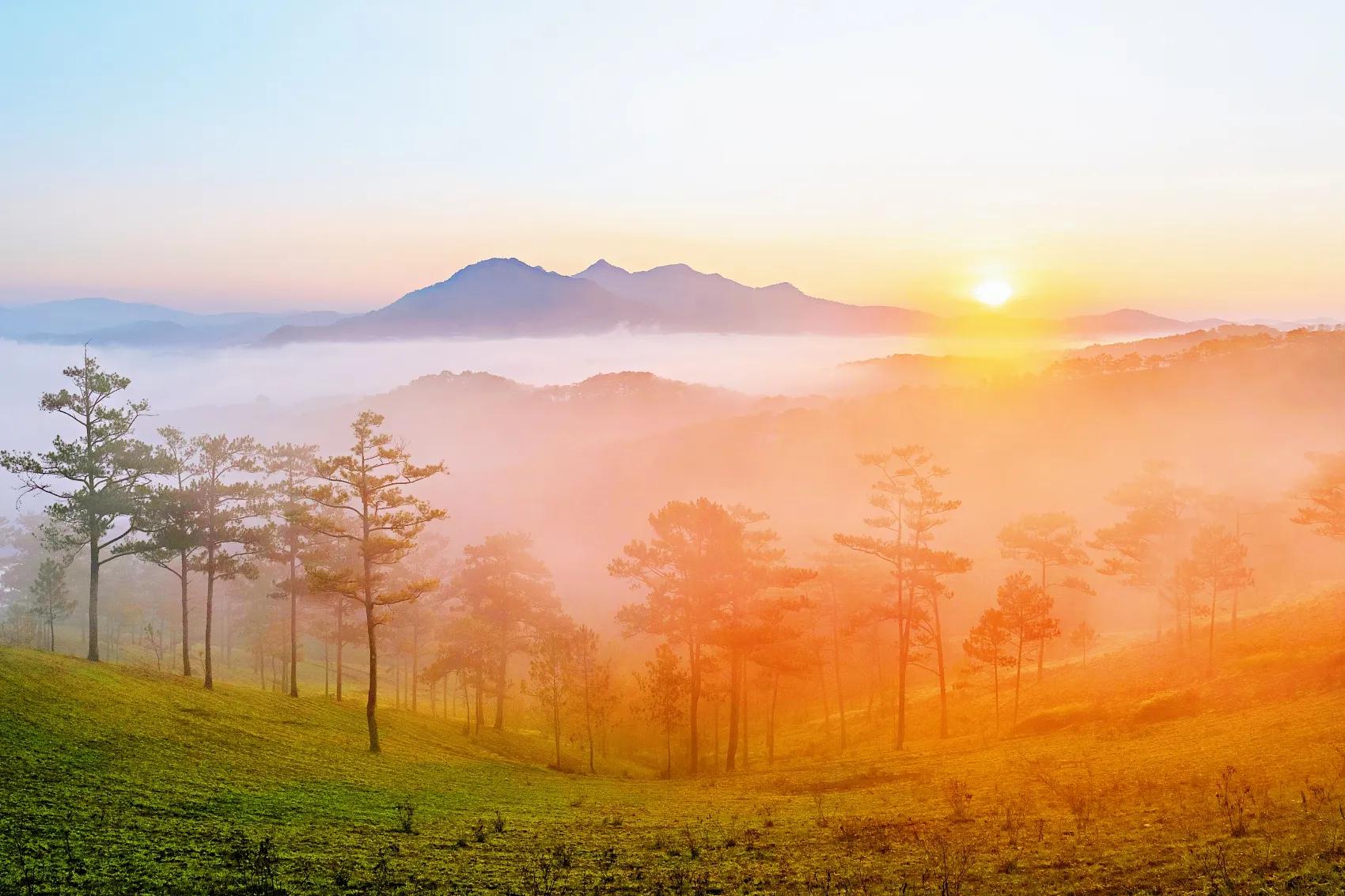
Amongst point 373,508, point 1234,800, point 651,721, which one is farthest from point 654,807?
point 651,721

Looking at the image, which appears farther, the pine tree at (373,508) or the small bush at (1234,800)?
the pine tree at (373,508)

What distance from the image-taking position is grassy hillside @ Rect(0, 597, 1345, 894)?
50.2ft

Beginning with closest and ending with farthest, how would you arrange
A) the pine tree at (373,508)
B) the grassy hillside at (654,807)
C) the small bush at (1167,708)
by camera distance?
1. the grassy hillside at (654,807)
2. the pine tree at (373,508)
3. the small bush at (1167,708)

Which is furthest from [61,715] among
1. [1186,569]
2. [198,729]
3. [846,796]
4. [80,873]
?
[1186,569]

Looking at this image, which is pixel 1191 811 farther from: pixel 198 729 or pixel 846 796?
pixel 198 729

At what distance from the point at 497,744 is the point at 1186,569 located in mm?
44952

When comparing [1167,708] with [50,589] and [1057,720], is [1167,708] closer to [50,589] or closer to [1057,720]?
[1057,720]

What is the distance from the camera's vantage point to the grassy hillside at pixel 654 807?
50.2 feet

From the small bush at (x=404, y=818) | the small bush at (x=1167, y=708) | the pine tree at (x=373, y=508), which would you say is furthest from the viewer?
the small bush at (x=1167, y=708)

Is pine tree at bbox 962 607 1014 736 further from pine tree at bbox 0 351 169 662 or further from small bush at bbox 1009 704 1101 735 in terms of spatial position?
pine tree at bbox 0 351 169 662

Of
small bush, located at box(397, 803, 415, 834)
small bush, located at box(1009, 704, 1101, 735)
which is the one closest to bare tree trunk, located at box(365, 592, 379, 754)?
small bush, located at box(397, 803, 415, 834)

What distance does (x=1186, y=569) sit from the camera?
51969 mm

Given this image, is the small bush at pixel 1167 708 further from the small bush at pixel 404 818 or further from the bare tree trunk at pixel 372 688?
the bare tree trunk at pixel 372 688

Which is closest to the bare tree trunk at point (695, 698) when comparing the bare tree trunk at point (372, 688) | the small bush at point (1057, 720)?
the bare tree trunk at point (372, 688)
